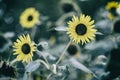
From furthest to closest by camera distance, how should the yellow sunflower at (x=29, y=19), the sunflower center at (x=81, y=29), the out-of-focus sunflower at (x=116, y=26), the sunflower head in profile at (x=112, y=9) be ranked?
the yellow sunflower at (x=29, y=19), the sunflower head in profile at (x=112, y=9), the out-of-focus sunflower at (x=116, y=26), the sunflower center at (x=81, y=29)

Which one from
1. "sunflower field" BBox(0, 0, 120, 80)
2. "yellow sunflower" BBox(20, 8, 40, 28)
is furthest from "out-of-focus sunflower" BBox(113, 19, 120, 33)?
"yellow sunflower" BBox(20, 8, 40, 28)

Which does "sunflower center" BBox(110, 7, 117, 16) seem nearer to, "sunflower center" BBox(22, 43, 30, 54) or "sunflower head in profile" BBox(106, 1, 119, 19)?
"sunflower head in profile" BBox(106, 1, 119, 19)

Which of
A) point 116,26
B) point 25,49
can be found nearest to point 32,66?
point 25,49

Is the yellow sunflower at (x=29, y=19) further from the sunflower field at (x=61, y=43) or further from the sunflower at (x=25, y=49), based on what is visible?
the sunflower at (x=25, y=49)

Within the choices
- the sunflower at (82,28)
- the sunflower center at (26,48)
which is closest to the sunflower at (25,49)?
the sunflower center at (26,48)

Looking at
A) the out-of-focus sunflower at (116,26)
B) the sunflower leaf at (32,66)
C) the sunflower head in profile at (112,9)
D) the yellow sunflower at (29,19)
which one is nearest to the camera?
the sunflower leaf at (32,66)

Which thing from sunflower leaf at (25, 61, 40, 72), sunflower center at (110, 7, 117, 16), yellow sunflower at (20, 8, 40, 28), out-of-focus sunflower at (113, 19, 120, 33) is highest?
yellow sunflower at (20, 8, 40, 28)

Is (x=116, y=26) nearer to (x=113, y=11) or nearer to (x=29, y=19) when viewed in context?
(x=113, y=11)

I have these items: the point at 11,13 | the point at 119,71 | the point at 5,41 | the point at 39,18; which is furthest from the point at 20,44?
the point at 11,13
